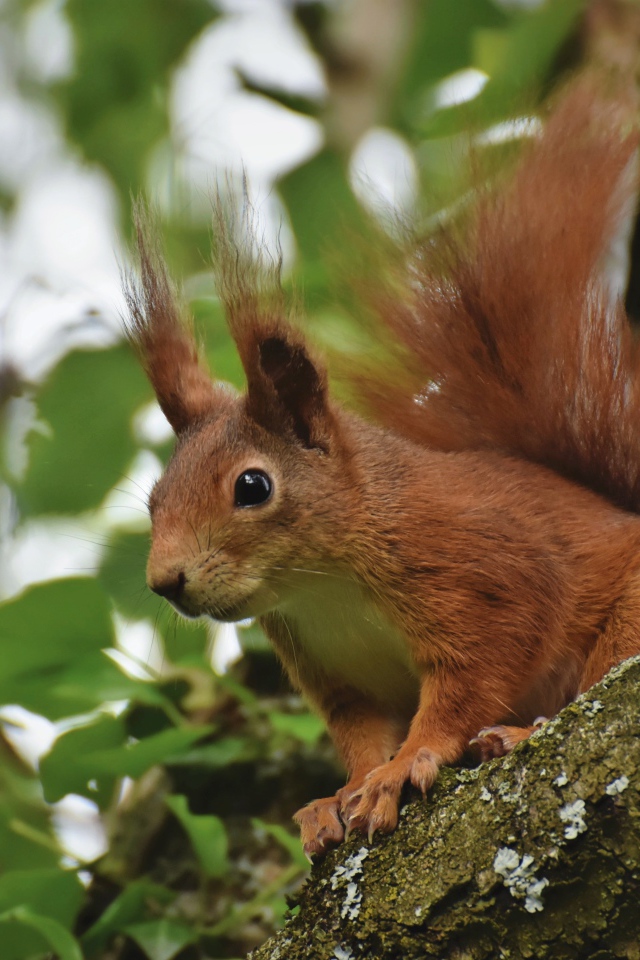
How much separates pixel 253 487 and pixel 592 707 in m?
0.67

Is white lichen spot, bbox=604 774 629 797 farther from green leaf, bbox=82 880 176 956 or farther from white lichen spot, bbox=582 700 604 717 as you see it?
green leaf, bbox=82 880 176 956

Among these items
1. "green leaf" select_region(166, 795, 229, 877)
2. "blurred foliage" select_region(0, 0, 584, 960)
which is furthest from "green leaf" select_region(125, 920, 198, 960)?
"green leaf" select_region(166, 795, 229, 877)

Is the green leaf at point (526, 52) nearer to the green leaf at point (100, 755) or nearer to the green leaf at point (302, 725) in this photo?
the green leaf at point (302, 725)

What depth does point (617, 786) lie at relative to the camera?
1034 millimetres

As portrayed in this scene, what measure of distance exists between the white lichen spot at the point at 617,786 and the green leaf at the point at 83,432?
57.4 inches

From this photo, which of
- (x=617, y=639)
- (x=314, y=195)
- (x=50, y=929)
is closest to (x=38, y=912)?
(x=50, y=929)

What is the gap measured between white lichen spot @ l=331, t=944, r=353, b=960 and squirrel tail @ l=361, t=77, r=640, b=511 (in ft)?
3.02

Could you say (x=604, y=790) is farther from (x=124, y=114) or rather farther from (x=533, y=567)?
(x=124, y=114)

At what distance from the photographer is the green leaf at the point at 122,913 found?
1873 millimetres

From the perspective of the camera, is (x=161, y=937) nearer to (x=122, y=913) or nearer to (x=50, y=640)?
(x=122, y=913)

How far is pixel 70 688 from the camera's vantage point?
6.29 feet

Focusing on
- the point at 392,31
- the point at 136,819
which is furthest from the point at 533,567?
the point at 392,31

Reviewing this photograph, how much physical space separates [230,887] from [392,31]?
7.32 feet

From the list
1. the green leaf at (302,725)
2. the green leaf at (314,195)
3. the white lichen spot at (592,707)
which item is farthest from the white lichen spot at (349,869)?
the green leaf at (314,195)
